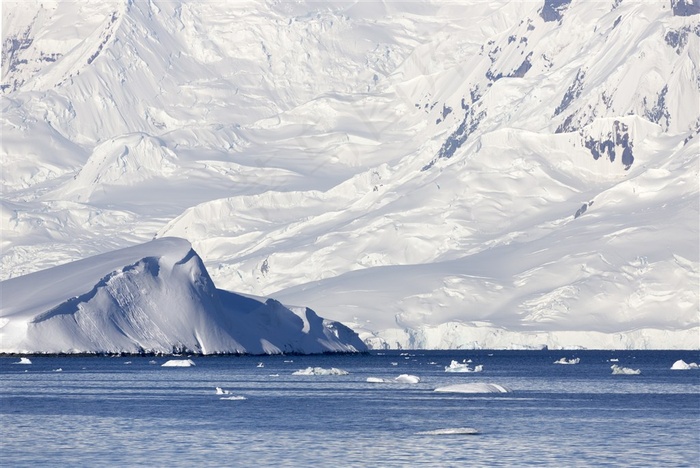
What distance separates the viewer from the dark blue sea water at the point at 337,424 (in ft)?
307

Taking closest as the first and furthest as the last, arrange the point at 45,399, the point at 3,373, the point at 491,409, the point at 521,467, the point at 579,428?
1. the point at 521,467
2. the point at 579,428
3. the point at 491,409
4. the point at 45,399
5. the point at 3,373

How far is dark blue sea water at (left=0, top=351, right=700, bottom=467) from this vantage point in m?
93.6

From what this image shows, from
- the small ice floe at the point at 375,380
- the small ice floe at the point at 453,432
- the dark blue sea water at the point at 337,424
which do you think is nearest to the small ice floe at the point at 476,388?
the dark blue sea water at the point at 337,424

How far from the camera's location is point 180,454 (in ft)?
311

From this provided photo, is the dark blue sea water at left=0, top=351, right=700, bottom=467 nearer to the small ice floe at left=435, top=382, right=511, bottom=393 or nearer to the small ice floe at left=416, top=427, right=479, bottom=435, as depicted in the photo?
the small ice floe at left=416, top=427, right=479, bottom=435

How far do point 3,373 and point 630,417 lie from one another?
87.4 m

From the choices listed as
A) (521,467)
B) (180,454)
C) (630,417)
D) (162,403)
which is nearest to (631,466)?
(521,467)

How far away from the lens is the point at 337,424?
116m

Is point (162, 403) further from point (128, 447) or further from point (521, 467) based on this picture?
point (521, 467)

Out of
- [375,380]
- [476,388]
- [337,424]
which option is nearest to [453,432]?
[337,424]

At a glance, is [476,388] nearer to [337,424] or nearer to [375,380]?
[375,380]

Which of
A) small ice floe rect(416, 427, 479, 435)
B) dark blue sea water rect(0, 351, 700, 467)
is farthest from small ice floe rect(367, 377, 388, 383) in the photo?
small ice floe rect(416, 427, 479, 435)

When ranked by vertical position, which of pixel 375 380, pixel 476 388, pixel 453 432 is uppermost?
pixel 375 380

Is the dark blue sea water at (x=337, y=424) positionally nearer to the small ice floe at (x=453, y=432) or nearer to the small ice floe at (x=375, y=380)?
the small ice floe at (x=453, y=432)
